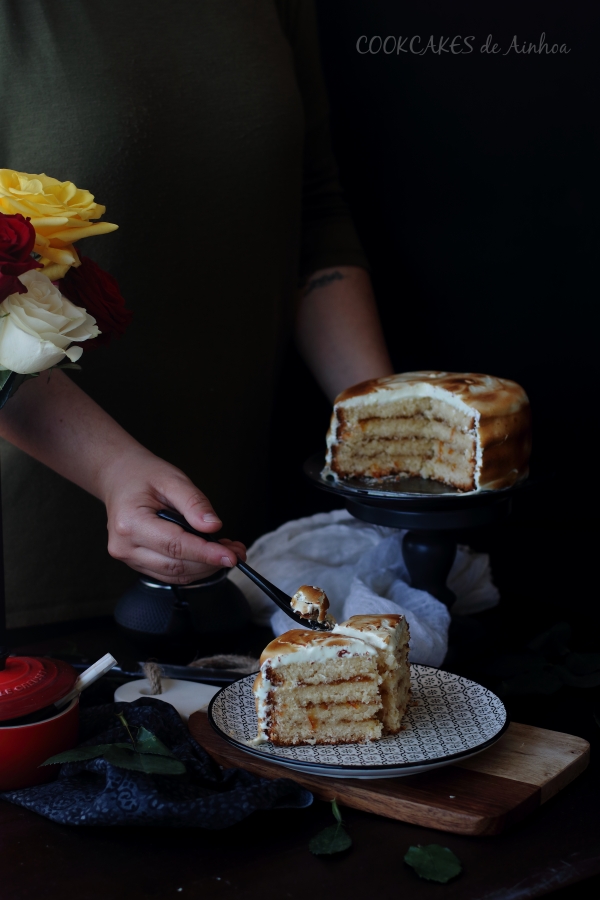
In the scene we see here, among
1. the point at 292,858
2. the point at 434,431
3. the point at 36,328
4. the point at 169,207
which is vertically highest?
the point at 169,207

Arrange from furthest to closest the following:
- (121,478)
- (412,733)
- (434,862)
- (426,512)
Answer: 1. (426,512)
2. (121,478)
3. (412,733)
4. (434,862)

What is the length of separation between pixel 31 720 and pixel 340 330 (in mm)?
1380

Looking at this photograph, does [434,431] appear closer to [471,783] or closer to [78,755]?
[471,783]

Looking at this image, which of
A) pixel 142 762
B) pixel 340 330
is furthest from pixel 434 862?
pixel 340 330

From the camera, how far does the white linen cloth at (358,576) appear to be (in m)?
1.60

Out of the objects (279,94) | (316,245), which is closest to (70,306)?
(279,94)

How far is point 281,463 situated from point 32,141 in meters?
1.25

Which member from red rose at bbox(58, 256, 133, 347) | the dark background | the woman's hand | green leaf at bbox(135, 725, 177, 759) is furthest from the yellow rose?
the dark background

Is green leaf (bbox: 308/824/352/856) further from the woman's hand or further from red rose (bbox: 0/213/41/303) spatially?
red rose (bbox: 0/213/41/303)

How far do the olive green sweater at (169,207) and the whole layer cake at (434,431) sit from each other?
1.07 ft

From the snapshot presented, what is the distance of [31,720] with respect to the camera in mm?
1133

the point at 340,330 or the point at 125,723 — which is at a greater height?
the point at 340,330

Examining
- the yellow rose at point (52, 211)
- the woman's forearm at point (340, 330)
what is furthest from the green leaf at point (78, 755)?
the woman's forearm at point (340, 330)

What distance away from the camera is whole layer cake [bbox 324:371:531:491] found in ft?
6.06
